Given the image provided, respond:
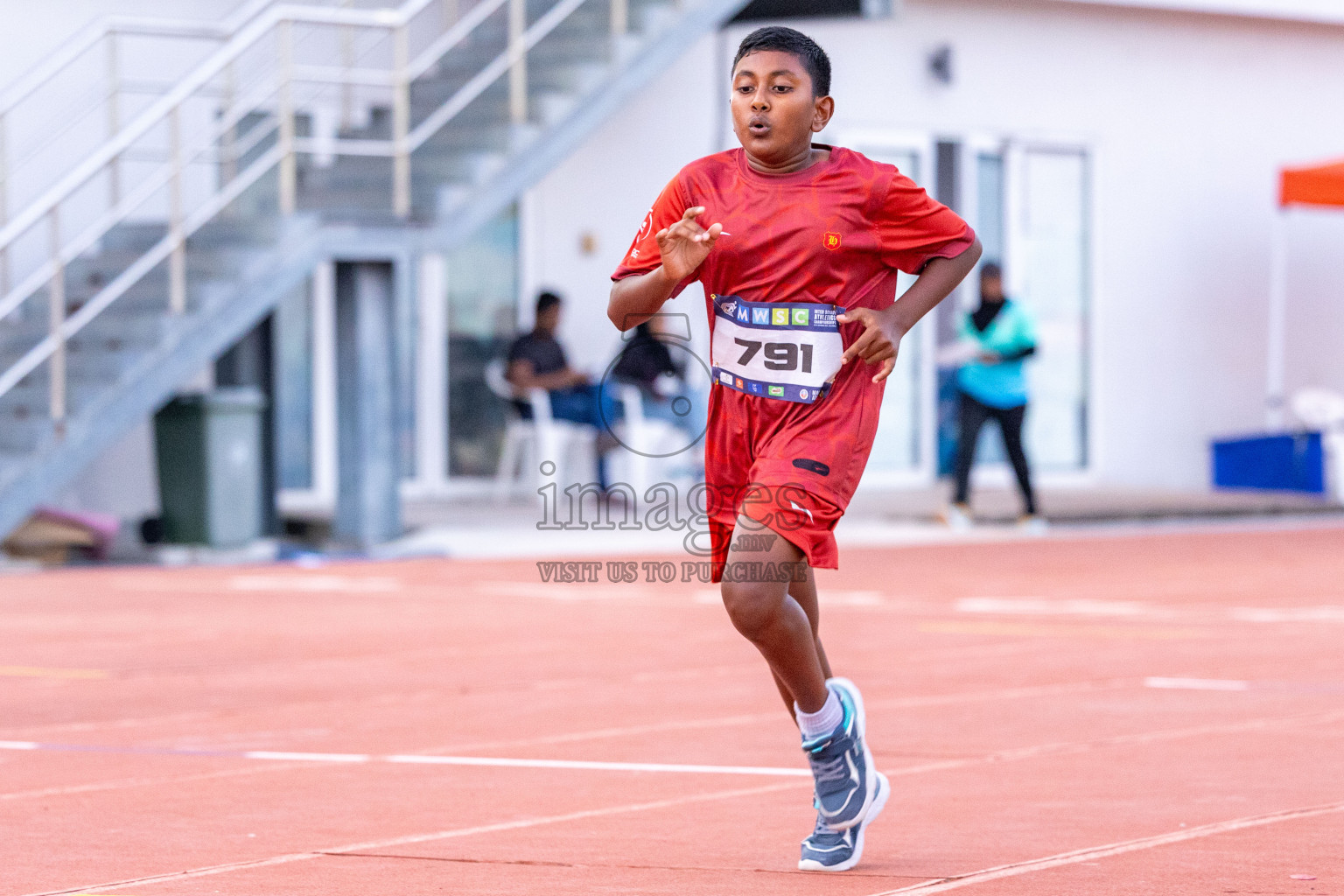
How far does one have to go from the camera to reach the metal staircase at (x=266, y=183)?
38.9 ft

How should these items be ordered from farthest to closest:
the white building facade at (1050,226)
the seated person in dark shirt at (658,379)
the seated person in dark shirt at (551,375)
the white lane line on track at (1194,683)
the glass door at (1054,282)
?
the glass door at (1054,282) < the white building facade at (1050,226) < the seated person in dark shirt at (658,379) < the seated person in dark shirt at (551,375) < the white lane line on track at (1194,683)

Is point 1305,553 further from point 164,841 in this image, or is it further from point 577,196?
point 164,841

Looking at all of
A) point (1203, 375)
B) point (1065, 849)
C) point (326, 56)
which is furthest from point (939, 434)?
point (1065, 849)

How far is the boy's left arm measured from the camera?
4.24 metres

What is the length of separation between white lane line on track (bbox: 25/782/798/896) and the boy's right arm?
1283 mm

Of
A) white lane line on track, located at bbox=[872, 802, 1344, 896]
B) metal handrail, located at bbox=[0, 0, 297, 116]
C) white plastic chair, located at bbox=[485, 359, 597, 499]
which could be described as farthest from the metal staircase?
white lane line on track, located at bbox=[872, 802, 1344, 896]

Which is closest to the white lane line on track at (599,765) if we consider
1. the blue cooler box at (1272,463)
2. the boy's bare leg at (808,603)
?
the boy's bare leg at (808,603)

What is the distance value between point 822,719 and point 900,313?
90cm

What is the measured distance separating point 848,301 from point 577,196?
40.9 feet

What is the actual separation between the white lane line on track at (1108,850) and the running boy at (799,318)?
0.26 m

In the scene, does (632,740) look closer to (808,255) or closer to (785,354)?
(785,354)

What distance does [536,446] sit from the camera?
51.5 ft

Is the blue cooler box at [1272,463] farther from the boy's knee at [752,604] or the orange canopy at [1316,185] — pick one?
the boy's knee at [752,604]

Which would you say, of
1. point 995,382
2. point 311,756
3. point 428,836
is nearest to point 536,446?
point 995,382
